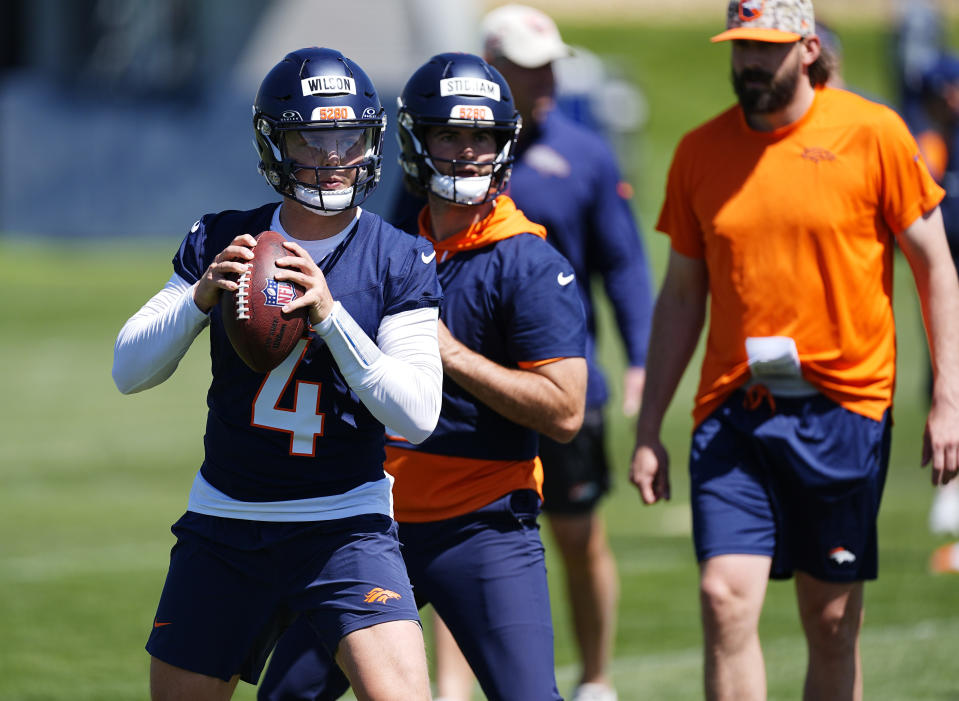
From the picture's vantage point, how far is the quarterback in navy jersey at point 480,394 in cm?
429

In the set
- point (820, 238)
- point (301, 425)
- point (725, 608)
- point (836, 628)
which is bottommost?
point (836, 628)

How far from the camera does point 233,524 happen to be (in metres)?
3.81

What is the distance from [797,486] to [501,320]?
1.14 m

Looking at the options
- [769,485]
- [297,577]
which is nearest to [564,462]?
[769,485]

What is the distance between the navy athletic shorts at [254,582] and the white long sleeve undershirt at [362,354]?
324 mm

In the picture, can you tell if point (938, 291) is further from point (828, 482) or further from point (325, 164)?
point (325, 164)

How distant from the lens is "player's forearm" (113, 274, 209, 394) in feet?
12.1

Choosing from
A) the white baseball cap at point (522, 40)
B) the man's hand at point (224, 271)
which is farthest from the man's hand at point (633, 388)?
the man's hand at point (224, 271)

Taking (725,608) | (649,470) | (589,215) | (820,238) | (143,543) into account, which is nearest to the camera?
(725,608)

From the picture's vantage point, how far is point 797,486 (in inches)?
188

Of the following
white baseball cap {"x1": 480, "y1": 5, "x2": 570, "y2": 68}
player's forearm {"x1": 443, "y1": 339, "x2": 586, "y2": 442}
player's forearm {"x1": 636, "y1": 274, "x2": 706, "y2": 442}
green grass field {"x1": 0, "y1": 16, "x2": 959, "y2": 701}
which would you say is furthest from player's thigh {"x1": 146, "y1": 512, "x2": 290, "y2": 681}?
white baseball cap {"x1": 480, "y1": 5, "x2": 570, "y2": 68}

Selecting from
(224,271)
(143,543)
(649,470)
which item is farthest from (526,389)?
(143,543)

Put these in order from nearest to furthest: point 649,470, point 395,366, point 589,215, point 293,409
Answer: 1. point 395,366
2. point 293,409
3. point 649,470
4. point 589,215

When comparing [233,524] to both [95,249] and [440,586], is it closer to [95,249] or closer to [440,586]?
[440,586]
